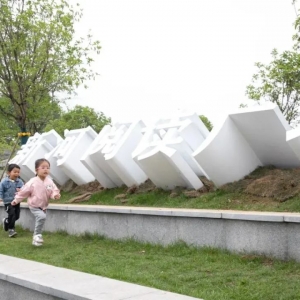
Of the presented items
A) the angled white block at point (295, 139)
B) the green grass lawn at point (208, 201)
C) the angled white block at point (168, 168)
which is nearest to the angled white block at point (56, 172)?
the green grass lawn at point (208, 201)

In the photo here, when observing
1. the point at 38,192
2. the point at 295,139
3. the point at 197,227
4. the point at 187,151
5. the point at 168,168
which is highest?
the point at 295,139

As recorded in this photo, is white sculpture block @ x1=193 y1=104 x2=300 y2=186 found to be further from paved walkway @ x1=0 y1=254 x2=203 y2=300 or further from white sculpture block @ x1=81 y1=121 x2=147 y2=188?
paved walkway @ x1=0 y1=254 x2=203 y2=300

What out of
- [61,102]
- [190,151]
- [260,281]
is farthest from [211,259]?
[61,102]

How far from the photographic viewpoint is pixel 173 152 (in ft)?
26.8

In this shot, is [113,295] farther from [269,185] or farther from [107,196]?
[107,196]

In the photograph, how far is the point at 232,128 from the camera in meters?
7.89

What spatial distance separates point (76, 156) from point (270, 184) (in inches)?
204

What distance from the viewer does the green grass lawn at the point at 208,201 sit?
6805mm

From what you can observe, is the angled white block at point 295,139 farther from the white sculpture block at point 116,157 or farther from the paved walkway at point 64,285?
the white sculpture block at point 116,157

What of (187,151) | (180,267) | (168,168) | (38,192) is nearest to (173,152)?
(168,168)

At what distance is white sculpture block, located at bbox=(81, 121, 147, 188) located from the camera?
381 inches

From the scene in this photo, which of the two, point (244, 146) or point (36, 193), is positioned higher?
point (244, 146)

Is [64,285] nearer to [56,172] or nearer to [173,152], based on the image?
[173,152]

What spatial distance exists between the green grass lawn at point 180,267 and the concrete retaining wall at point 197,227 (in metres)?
0.13
